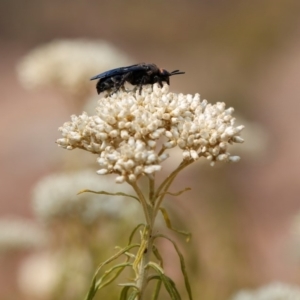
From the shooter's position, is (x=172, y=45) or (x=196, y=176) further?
(x=172, y=45)

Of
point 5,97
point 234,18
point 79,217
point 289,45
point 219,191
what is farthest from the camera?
point 234,18

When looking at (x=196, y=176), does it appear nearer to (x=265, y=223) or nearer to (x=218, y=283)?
(x=265, y=223)

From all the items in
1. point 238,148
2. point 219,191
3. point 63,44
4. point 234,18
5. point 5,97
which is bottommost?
point 219,191

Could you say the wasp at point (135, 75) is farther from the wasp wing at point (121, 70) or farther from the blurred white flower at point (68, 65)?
the blurred white flower at point (68, 65)

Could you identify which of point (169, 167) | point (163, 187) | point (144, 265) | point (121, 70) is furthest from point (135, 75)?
point (169, 167)

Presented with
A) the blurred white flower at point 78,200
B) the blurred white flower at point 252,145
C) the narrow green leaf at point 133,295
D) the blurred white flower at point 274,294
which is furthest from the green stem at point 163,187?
the blurred white flower at point 252,145

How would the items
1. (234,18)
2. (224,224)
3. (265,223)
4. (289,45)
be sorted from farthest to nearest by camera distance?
(234,18) < (289,45) < (265,223) < (224,224)

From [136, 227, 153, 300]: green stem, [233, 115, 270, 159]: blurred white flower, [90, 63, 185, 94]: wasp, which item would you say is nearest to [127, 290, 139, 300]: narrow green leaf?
[136, 227, 153, 300]: green stem

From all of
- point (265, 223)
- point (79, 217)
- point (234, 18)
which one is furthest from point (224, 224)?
point (234, 18)
